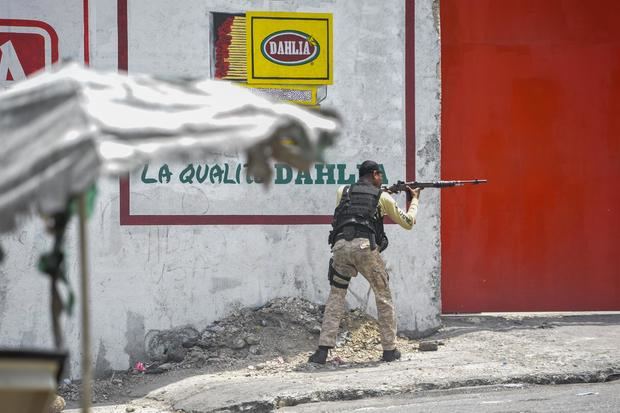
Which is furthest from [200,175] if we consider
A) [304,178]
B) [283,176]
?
[304,178]

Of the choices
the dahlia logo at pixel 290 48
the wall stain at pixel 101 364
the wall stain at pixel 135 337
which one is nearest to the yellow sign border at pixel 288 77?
the dahlia logo at pixel 290 48

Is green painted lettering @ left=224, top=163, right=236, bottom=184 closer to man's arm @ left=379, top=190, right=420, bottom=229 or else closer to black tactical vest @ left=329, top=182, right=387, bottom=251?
black tactical vest @ left=329, top=182, right=387, bottom=251

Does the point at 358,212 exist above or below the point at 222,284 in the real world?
above

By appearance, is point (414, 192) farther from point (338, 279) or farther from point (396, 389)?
point (396, 389)

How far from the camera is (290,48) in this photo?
1095 cm

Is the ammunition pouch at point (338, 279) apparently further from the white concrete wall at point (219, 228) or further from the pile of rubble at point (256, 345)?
the white concrete wall at point (219, 228)

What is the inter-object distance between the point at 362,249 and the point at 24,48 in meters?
3.75

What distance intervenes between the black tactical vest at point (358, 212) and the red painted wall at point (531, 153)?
2.32m

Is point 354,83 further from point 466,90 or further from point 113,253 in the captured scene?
point 113,253

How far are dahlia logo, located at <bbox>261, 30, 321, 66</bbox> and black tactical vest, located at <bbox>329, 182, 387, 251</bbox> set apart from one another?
165 cm

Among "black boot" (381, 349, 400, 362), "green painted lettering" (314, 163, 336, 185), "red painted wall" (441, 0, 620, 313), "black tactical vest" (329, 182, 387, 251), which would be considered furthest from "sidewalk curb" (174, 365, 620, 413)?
"red painted wall" (441, 0, 620, 313)

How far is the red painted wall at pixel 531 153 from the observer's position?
12172 millimetres

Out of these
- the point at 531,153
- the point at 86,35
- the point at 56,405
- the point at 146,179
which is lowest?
the point at 56,405

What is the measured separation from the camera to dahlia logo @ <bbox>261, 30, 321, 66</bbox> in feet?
35.9
